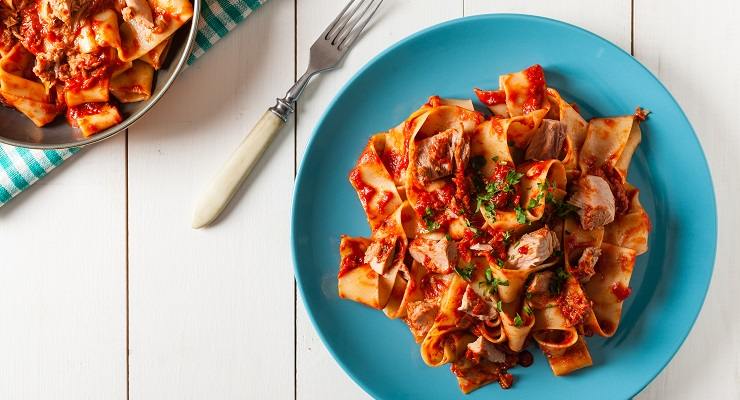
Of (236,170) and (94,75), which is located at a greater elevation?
(94,75)

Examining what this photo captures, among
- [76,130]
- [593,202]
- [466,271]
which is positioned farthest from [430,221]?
[76,130]

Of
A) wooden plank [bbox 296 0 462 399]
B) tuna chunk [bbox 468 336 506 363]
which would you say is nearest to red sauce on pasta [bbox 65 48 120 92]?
wooden plank [bbox 296 0 462 399]

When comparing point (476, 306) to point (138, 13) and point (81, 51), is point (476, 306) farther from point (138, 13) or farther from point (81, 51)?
point (81, 51)

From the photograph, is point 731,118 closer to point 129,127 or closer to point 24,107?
point 129,127

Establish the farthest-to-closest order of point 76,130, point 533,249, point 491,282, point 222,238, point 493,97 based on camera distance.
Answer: point 222,238 → point 76,130 → point 493,97 → point 491,282 → point 533,249

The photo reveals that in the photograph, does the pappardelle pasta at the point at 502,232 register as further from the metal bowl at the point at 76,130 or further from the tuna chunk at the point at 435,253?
the metal bowl at the point at 76,130

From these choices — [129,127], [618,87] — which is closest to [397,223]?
[618,87]

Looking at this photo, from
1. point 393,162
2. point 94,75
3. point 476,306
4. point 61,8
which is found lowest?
point 476,306

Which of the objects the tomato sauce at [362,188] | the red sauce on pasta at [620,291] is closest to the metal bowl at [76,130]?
the tomato sauce at [362,188]
